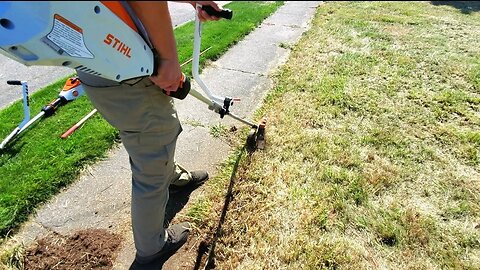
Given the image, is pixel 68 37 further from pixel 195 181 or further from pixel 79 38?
pixel 195 181

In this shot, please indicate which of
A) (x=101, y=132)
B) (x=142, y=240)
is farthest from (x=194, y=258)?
(x=101, y=132)

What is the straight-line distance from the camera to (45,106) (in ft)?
12.6

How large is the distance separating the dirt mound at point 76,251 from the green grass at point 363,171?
63cm

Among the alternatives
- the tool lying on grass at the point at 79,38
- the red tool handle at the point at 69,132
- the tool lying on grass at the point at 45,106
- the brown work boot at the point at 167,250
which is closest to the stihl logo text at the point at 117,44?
the tool lying on grass at the point at 79,38

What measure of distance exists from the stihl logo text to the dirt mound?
4.55 feet

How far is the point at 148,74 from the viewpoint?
1.74 m

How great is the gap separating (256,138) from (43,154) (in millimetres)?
1818

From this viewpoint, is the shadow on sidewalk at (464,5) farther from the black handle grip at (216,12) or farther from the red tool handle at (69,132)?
the red tool handle at (69,132)

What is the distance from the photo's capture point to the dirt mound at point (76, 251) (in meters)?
2.34

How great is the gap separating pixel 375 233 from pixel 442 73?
9.94ft

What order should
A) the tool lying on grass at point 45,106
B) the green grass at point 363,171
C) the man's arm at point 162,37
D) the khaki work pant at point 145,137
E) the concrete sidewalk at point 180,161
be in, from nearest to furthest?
the man's arm at point 162,37
the khaki work pant at point 145,137
the green grass at point 363,171
the concrete sidewalk at point 180,161
the tool lying on grass at point 45,106

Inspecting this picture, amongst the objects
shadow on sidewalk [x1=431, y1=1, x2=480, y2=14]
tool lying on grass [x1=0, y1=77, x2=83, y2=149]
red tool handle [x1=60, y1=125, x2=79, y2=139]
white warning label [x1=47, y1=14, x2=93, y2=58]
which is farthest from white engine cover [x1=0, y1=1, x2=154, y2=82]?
shadow on sidewalk [x1=431, y1=1, x2=480, y2=14]

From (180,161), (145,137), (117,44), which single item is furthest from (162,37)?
(180,161)

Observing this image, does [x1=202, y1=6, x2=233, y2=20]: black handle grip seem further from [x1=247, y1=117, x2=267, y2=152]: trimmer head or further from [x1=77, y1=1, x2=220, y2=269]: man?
[x1=247, y1=117, x2=267, y2=152]: trimmer head
